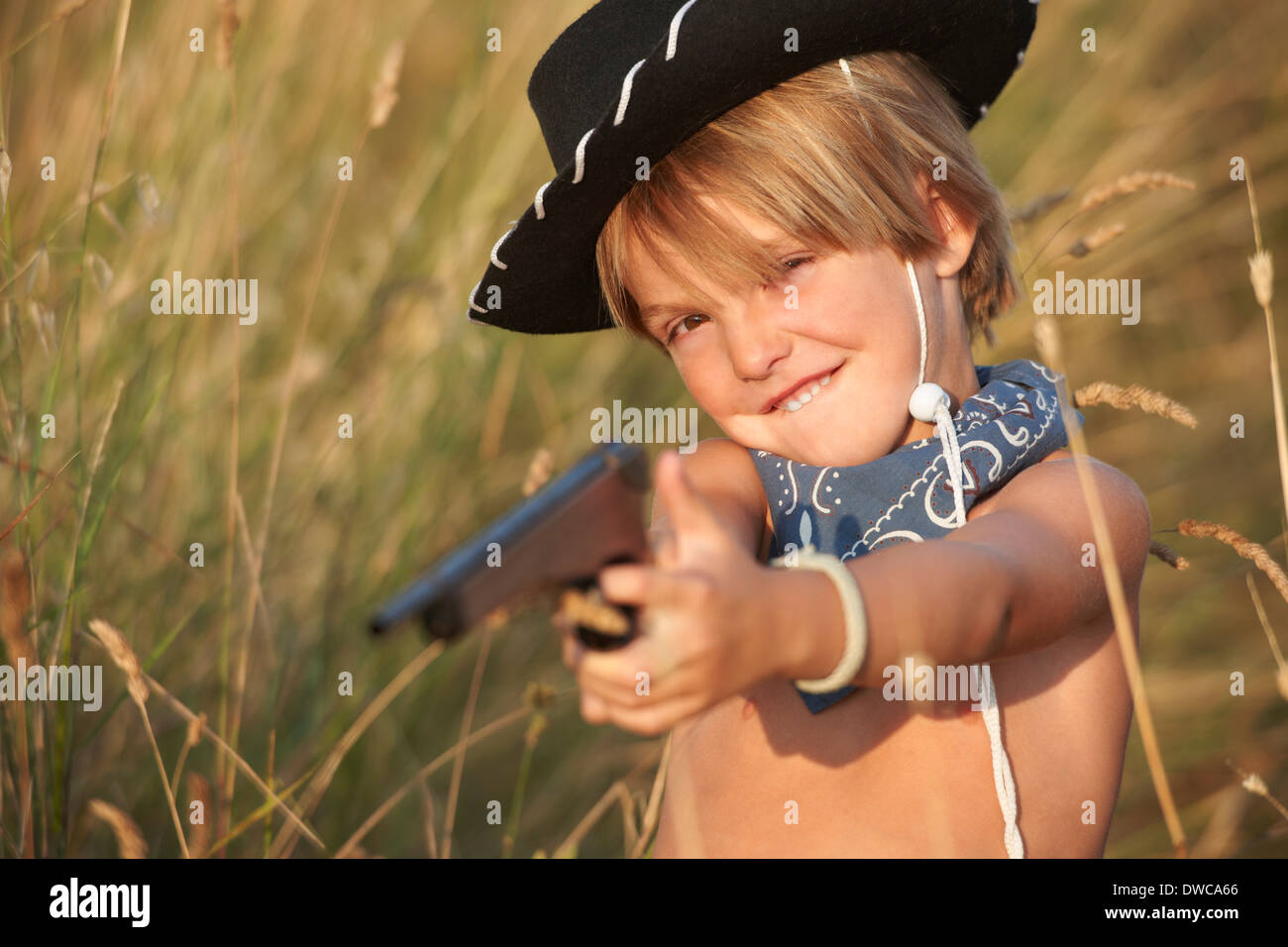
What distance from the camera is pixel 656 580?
35.4 inches

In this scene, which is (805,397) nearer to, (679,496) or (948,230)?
(948,230)

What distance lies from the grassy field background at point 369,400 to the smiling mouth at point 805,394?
0.70m

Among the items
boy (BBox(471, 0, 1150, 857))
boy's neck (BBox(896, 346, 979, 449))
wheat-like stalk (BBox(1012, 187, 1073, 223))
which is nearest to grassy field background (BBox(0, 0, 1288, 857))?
wheat-like stalk (BBox(1012, 187, 1073, 223))

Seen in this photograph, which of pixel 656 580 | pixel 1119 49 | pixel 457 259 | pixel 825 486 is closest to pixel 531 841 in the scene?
pixel 457 259

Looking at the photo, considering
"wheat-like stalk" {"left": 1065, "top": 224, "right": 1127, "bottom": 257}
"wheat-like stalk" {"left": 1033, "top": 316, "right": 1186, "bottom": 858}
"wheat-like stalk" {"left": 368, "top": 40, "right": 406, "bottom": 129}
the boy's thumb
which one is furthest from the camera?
"wheat-like stalk" {"left": 368, "top": 40, "right": 406, "bottom": 129}

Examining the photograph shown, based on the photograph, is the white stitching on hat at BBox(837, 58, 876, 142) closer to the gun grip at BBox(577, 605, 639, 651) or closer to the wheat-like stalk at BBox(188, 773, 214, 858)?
the gun grip at BBox(577, 605, 639, 651)

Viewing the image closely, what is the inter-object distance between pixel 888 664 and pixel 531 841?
2.06 meters

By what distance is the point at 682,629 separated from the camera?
0.91 meters

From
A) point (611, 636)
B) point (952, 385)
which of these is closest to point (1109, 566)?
point (952, 385)

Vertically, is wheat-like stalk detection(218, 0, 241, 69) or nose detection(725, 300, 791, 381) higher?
wheat-like stalk detection(218, 0, 241, 69)

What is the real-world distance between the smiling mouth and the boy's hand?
0.58 metres

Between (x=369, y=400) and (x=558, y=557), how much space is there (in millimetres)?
1875

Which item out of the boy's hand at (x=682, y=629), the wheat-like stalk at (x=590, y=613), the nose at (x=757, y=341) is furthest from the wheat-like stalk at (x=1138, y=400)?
the wheat-like stalk at (x=590, y=613)

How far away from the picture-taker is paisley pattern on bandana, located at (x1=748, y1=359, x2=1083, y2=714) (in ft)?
4.79
